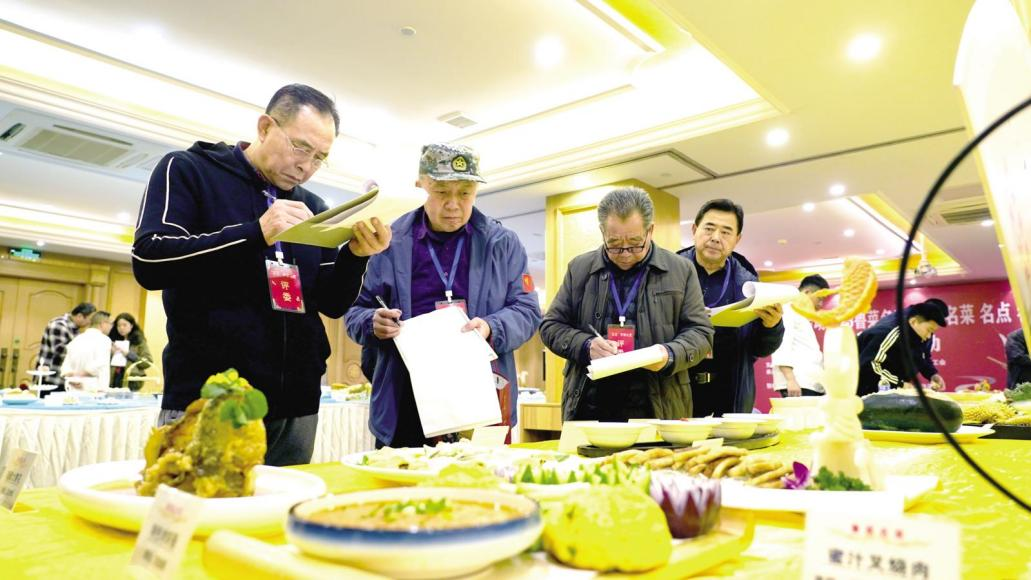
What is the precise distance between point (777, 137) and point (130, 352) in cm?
668

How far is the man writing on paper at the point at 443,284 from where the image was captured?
1858mm

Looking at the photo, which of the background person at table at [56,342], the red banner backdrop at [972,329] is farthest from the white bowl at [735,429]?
the red banner backdrop at [972,329]

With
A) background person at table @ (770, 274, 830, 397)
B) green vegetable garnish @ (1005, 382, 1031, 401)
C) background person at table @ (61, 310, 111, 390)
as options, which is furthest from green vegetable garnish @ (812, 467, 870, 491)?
background person at table @ (61, 310, 111, 390)

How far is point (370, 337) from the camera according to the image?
72.9 inches

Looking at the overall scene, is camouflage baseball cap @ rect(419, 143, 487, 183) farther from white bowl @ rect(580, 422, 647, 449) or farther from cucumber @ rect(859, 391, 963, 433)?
cucumber @ rect(859, 391, 963, 433)

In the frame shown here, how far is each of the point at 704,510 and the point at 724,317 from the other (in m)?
1.52

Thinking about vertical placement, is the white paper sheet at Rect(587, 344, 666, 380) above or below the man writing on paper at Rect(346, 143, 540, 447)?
below

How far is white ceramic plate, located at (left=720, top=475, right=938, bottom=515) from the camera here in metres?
0.67

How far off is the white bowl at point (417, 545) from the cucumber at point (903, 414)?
1414 millimetres

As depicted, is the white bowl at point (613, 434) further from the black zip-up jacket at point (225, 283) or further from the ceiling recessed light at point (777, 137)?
the ceiling recessed light at point (777, 137)

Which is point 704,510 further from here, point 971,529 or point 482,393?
point 482,393

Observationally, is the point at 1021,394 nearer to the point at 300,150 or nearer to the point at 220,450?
the point at 300,150

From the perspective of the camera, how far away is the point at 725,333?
8.45ft

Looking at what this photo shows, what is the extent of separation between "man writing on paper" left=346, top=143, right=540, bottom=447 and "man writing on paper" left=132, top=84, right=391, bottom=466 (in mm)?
254
